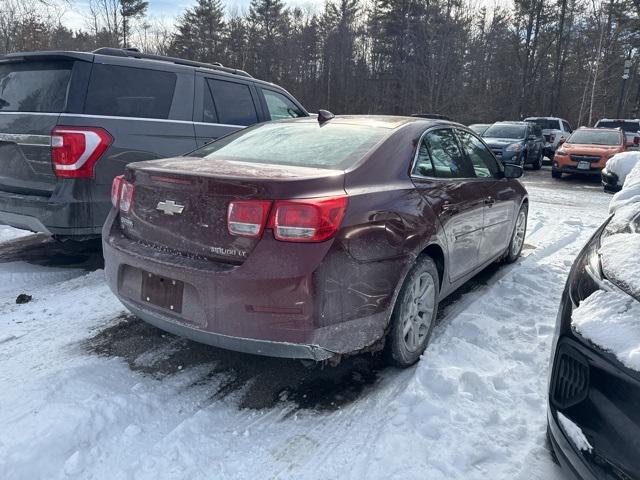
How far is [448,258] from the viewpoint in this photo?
339cm

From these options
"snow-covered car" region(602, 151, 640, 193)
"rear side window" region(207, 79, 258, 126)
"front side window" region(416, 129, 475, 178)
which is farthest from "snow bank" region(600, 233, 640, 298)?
"snow-covered car" region(602, 151, 640, 193)

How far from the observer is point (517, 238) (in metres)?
5.42

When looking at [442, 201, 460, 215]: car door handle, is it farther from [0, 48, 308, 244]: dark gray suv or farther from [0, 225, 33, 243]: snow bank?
[0, 225, 33, 243]: snow bank

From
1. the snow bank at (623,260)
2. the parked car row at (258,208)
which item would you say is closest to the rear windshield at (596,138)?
the parked car row at (258,208)

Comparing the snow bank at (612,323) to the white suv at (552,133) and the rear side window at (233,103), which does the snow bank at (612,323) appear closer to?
the rear side window at (233,103)

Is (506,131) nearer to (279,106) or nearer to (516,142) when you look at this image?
(516,142)

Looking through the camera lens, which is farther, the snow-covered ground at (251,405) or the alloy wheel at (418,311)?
the alloy wheel at (418,311)

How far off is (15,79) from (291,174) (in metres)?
3.52

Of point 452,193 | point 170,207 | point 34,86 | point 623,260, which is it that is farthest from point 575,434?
point 34,86

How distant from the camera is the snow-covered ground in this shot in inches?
85.2

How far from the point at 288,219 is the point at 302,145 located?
1007 mm

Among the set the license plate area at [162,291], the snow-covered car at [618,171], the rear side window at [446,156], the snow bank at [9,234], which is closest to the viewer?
the license plate area at [162,291]

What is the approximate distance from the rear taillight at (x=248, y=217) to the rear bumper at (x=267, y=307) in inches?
4.9

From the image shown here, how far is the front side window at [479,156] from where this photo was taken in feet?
13.5
